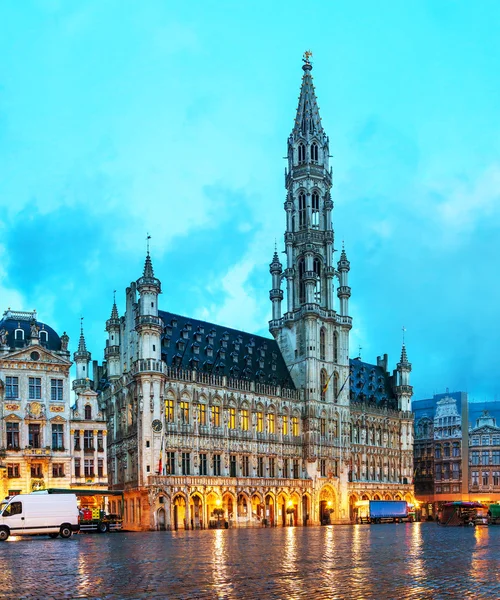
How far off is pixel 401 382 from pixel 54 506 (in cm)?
8538

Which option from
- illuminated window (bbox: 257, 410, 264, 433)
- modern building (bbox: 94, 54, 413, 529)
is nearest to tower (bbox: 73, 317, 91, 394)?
A: modern building (bbox: 94, 54, 413, 529)

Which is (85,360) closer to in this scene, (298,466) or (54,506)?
(298,466)

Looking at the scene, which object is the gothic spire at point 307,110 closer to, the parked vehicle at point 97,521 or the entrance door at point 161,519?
the entrance door at point 161,519

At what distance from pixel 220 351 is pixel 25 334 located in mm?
26997

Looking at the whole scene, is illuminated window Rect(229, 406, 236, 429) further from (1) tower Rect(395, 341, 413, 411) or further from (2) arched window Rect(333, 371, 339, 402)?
(1) tower Rect(395, 341, 413, 411)

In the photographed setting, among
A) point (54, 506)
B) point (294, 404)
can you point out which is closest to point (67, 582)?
point (54, 506)

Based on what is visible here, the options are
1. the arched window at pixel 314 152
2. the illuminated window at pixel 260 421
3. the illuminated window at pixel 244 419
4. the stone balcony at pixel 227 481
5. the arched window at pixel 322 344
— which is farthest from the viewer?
the arched window at pixel 314 152

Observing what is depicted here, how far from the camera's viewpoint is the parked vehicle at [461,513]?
242 ft

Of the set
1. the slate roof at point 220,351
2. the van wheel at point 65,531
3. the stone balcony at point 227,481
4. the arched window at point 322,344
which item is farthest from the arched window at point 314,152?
the van wheel at point 65,531

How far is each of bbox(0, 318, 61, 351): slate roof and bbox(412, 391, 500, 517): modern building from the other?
77.4 meters

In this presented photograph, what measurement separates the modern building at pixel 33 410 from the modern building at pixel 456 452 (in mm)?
74940

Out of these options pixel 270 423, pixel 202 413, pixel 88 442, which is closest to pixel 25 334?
pixel 88 442

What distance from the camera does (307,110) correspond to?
121 m

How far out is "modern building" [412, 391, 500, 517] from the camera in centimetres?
13262
